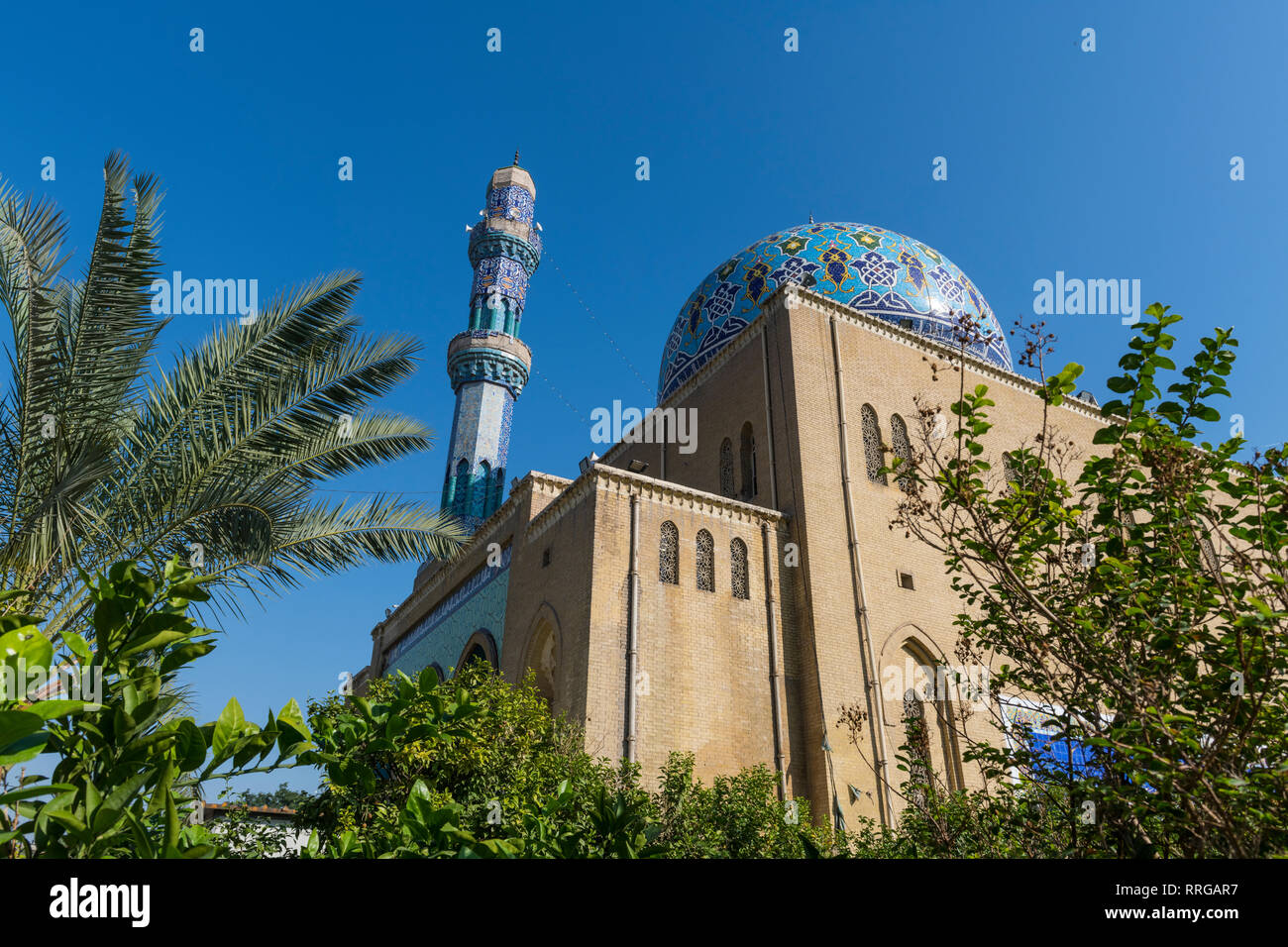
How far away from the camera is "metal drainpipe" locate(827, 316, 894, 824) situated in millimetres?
10953

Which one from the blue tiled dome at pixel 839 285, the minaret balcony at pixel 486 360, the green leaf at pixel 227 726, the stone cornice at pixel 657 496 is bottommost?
the green leaf at pixel 227 726

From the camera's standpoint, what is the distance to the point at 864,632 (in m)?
11.9

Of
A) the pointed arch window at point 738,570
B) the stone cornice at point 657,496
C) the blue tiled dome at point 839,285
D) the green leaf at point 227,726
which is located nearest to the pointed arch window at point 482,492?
the blue tiled dome at point 839,285

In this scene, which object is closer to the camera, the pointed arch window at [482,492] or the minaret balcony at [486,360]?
the pointed arch window at [482,492]

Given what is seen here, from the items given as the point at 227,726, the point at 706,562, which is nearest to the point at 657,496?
the point at 706,562

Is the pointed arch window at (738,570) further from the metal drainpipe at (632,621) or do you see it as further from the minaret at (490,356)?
the minaret at (490,356)

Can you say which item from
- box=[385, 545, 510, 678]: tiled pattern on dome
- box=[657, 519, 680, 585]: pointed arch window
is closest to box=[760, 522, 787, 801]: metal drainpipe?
box=[657, 519, 680, 585]: pointed arch window

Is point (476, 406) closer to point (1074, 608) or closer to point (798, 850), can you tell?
point (798, 850)

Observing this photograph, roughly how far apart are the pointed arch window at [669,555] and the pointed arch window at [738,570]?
32.1 inches

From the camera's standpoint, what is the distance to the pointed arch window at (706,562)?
11.9 meters

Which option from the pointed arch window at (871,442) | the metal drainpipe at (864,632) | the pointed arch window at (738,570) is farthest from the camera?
the pointed arch window at (871,442)

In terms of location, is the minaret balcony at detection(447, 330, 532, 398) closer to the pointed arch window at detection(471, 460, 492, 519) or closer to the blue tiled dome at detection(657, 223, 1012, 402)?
the pointed arch window at detection(471, 460, 492, 519)
